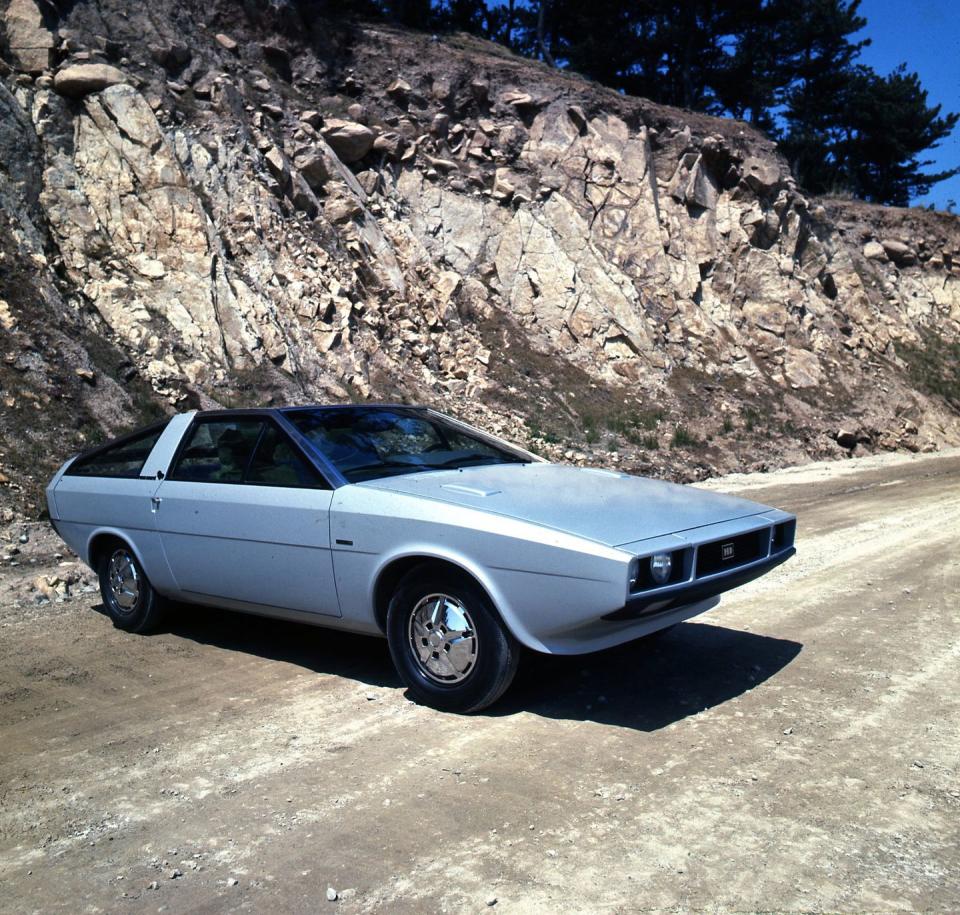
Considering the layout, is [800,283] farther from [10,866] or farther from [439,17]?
[10,866]

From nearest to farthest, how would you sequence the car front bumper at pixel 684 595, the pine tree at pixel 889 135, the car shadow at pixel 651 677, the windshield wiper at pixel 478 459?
the car front bumper at pixel 684 595 < the car shadow at pixel 651 677 < the windshield wiper at pixel 478 459 < the pine tree at pixel 889 135

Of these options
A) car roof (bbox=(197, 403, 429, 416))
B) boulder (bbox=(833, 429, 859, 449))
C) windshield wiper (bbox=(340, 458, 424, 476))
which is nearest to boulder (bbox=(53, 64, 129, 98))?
car roof (bbox=(197, 403, 429, 416))

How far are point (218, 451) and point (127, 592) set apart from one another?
1.27m

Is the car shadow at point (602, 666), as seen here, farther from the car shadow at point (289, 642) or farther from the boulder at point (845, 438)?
the boulder at point (845, 438)

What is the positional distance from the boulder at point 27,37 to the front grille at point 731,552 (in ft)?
51.9

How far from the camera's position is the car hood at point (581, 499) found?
4426 millimetres

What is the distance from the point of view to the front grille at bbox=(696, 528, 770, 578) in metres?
4.49

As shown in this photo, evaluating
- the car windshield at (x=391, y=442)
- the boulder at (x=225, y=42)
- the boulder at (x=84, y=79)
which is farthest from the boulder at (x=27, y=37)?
the car windshield at (x=391, y=442)

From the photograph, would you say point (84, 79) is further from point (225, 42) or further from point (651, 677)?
point (651, 677)

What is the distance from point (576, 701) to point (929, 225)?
33.8 m

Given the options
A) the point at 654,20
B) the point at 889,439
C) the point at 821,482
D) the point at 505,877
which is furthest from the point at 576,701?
the point at 654,20

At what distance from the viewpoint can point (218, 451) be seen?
5828mm

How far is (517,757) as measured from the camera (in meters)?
4.07

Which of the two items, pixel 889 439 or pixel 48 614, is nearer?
pixel 48 614
